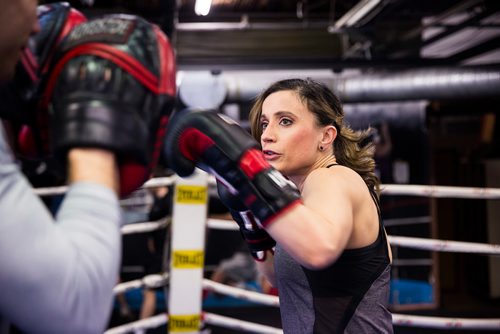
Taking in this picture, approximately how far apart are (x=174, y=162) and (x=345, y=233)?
36cm

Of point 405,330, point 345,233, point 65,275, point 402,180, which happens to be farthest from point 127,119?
point 402,180

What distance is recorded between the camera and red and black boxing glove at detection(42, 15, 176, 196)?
0.57m

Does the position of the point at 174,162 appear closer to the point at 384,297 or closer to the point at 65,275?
the point at 65,275

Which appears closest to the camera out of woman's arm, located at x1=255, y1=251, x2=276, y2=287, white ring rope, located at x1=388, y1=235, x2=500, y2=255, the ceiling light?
woman's arm, located at x1=255, y1=251, x2=276, y2=287

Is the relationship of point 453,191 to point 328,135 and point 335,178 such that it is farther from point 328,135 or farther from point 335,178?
point 335,178

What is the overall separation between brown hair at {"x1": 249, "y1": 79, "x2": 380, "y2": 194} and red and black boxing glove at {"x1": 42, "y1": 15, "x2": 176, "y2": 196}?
72cm

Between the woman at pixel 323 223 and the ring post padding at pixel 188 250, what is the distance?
97 centimetres

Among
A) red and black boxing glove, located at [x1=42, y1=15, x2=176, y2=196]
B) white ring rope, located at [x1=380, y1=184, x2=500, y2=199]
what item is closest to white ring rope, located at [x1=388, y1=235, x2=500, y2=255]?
white ring rope, located at [x1=380, y1=184, x2=500, y2=199]

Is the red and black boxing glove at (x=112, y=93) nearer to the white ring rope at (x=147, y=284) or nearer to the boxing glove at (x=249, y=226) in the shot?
the boxing glove at (x=249, y=226)

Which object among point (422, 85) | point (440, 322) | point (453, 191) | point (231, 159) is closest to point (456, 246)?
point (453, 191)

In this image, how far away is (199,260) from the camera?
2.45m

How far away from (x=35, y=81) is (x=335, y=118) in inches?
34.1

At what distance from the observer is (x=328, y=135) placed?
133 centimetres

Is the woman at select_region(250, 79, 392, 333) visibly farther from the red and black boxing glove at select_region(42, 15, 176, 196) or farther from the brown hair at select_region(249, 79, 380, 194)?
the red and black boxing glove at select_region(42, 15, 176, 196)
